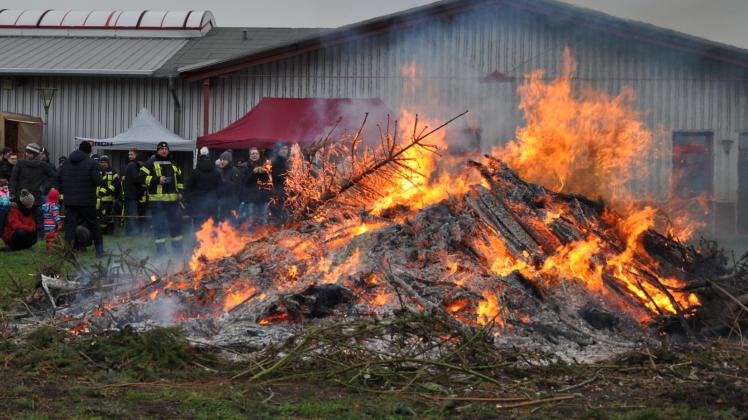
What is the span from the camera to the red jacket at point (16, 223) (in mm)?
14516

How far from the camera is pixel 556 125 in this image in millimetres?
10711

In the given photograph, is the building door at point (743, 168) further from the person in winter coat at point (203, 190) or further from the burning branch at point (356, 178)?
the burning branch at point (356, 178)

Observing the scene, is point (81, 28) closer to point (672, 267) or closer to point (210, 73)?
point (210, 73)

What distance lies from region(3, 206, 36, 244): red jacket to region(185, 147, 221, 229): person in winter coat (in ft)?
9.98

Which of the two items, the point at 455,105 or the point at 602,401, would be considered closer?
the point at 602,401

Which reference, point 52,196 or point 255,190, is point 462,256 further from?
point 52,196

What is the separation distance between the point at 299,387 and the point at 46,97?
19.4 metres

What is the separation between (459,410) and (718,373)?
83.9 inches

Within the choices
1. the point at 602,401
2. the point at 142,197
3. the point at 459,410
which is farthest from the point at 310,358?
the point at 142,197

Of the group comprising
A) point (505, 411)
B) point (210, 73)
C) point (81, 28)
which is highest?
point (81, 28)

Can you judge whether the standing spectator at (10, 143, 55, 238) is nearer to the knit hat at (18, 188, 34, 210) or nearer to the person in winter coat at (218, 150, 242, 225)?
the knit hat at (18, 188, 34, 210)

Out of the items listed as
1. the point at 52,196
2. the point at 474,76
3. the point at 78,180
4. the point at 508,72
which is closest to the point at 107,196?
the point at 52,196

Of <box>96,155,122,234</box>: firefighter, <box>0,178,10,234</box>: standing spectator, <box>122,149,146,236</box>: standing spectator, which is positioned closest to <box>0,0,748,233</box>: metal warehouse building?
<box>96,155,122,234</box>: firefighter

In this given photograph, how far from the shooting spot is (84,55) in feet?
80.6
